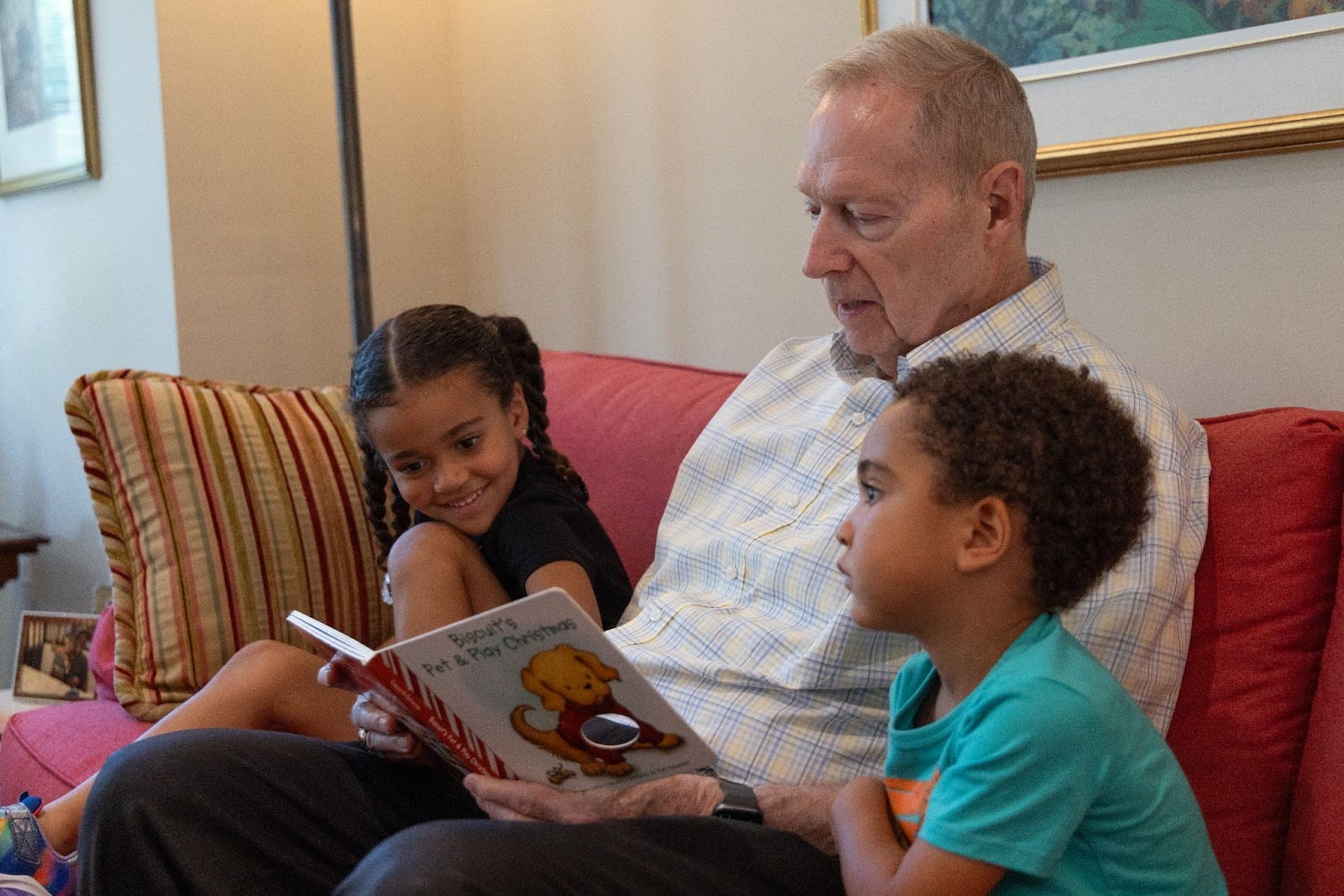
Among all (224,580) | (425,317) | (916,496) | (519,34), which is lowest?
(224,580)

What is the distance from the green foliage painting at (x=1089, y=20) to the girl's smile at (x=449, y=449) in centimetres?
82

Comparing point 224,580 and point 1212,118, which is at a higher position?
point 1212,118

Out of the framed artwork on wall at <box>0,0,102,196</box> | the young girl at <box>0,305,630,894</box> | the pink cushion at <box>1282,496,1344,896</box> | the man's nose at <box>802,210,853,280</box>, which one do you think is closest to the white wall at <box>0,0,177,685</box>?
the framed artwork on wall at <box>0,0,102,196</box>

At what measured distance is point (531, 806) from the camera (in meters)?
1.13

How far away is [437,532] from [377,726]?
29 centimetres

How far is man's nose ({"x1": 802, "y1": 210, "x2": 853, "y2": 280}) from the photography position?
1406mm

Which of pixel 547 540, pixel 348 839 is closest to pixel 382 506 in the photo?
pixel 547 540

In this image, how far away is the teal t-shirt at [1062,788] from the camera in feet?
2.88

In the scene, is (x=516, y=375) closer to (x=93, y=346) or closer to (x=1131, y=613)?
(x=1131, y=613)

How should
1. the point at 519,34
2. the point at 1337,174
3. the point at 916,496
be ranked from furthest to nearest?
1. the point at 519,34
2. the point at 1337,174
3. the point at 916,496

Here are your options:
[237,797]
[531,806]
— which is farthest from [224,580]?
[531,806]

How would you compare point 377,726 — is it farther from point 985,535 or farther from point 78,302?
point 78,302

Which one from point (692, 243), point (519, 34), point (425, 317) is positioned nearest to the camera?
point (425, 317)

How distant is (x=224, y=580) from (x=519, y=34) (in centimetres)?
124
